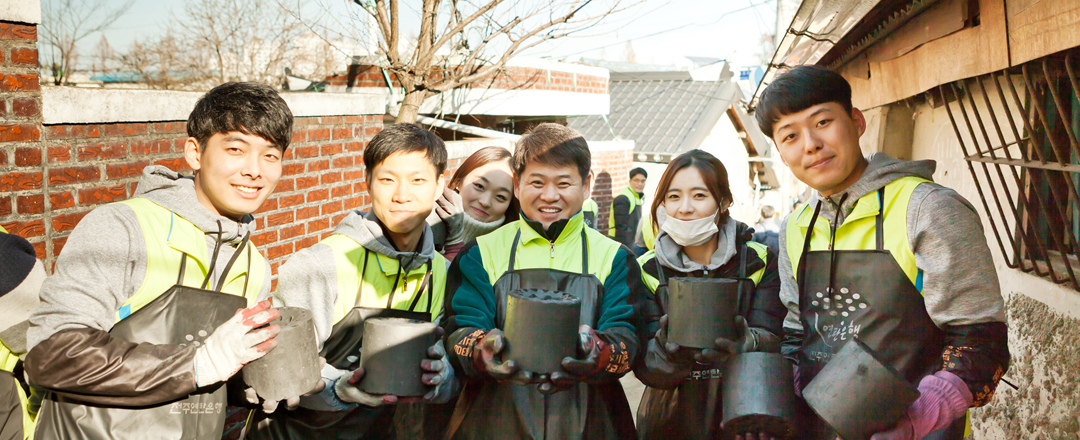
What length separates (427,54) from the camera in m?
5.73

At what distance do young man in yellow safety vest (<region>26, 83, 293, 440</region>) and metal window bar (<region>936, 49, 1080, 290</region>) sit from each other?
2.48 m

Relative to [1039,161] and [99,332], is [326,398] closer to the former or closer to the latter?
[99,332]

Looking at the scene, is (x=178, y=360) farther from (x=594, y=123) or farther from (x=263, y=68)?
(x=594, y=123)

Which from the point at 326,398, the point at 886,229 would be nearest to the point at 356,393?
the point at 326,398

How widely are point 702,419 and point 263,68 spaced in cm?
1061

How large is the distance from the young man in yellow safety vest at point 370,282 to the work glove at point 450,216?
19.7 inches

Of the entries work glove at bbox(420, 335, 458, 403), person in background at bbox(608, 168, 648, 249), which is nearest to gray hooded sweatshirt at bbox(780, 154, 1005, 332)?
work glove at bbox(420, 335, 458, 403)

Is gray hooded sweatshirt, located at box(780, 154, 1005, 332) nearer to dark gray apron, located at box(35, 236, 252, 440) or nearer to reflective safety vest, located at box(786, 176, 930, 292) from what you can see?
reflective safety vest, located at box(786, 176, 930, 292)

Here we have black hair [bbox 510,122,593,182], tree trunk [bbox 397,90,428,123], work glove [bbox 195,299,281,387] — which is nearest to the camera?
work glove [bbox 195,299,281,387]

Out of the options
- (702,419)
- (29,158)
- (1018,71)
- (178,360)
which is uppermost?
(1018,71)

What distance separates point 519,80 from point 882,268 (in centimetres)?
655

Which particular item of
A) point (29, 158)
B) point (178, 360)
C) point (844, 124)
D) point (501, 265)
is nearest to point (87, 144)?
point (29, 158)

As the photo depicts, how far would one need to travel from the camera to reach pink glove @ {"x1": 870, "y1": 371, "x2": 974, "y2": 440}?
1611 mm

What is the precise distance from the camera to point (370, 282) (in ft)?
Result: 7.02
